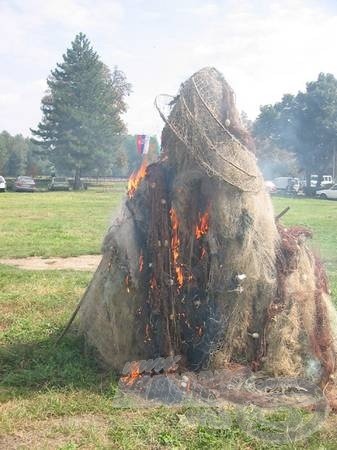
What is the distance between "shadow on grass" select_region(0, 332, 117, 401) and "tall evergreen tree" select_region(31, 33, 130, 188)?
4043 centimetres

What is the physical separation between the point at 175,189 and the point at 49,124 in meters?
43.3

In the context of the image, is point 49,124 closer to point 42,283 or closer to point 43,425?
point 42,283

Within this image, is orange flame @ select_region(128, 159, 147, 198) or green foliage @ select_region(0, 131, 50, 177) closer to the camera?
orange flame @ select_region(128, 159, 147, 198)

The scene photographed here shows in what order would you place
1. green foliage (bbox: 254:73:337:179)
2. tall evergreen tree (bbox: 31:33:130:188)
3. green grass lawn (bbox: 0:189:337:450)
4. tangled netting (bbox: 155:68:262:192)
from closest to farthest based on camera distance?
1. green grass lawn (bbox: 0:189:337:450)
2. tangled netting (bbox: 155:68:262:192)
3. green foliage (bbox: 254:73:337:179)
4. tall evergreen tree (bbox: 31:33:130:188)

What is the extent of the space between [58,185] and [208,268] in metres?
42.3

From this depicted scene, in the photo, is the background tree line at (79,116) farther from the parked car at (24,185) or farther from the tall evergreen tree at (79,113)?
the parked car at (24,185)

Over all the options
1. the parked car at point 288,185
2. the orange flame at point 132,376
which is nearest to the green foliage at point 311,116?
the parked car at point 288,185

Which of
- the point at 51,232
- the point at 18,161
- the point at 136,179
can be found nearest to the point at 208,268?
the point at 136,179

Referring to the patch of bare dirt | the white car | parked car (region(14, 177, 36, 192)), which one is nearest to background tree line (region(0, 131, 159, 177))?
parked car (region(14, 177, 36, 192))

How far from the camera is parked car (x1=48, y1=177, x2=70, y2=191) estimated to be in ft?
150

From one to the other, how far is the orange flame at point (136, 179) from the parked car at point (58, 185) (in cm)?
4171

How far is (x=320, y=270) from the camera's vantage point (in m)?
5.11

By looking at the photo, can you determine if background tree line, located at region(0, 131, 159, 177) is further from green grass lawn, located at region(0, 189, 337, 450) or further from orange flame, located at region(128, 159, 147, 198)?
orange flame, located at region(128, 159, 147, 198)

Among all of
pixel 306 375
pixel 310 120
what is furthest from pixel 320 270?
pixel 310 120
